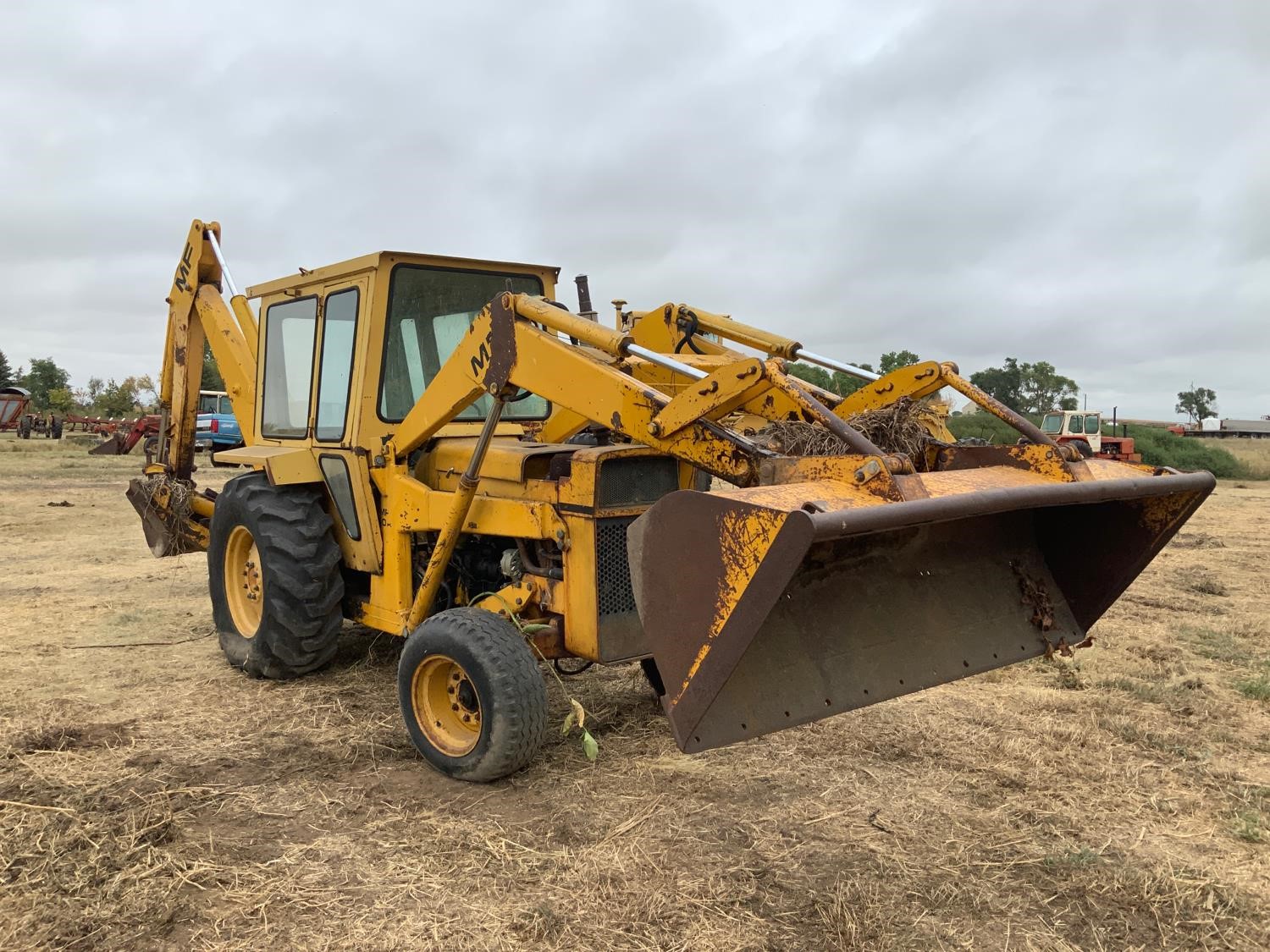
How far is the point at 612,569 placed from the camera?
454 cm

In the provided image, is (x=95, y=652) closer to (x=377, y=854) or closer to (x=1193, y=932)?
(x=377, y=854)

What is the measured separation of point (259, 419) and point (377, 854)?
3550 mm

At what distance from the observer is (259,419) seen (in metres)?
6.38

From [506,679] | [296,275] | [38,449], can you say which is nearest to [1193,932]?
[506,679]

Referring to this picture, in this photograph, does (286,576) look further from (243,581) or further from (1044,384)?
(1044,384)

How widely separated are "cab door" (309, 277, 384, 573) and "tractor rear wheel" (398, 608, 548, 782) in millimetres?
1081

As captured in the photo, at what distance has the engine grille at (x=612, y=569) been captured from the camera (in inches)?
177

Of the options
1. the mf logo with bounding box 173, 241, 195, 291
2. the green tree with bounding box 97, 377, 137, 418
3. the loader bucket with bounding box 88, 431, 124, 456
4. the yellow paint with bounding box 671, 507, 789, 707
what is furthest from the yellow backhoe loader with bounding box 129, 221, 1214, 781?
→ the green tree with bounding box 97, 377, 137, 418

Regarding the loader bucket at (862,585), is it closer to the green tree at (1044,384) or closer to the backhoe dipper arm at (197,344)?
the backhoe dipper arm at (197,344)

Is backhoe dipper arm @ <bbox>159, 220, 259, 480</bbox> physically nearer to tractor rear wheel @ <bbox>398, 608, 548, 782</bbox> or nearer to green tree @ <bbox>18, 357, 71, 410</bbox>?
tractor rear wheel @ <bbox>398, 608, 548, 782</bbox>

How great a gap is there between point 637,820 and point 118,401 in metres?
56.4

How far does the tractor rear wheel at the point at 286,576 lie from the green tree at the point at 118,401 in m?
50.0

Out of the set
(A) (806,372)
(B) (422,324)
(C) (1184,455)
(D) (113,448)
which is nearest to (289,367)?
(B) (422,324)

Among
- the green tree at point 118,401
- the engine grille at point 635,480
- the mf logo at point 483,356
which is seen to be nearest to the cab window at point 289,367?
the mf logo at point 483,356
